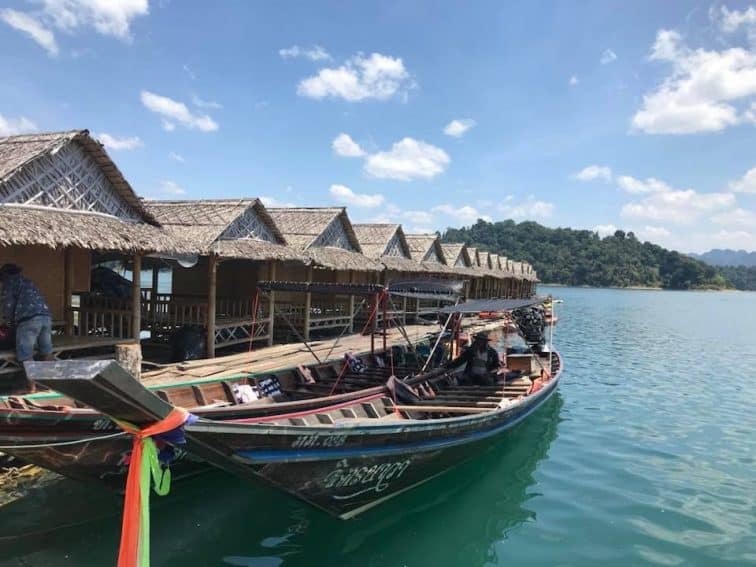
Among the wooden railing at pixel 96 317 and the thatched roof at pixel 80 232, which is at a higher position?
the thatched roof at pixel 80 232

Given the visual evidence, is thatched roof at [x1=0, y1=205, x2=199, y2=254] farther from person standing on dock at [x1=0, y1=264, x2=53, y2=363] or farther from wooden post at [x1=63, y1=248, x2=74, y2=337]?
wooden post at [x1=63, y1=248, x2=74, y2=337]

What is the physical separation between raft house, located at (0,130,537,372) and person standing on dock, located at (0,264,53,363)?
361 millimetres

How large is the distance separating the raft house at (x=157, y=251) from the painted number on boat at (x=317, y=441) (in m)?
4.37

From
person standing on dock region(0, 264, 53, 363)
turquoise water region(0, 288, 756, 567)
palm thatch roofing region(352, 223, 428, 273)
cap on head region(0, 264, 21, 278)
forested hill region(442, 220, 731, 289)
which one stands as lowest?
turquoise water region(0, 288, 756, 567)

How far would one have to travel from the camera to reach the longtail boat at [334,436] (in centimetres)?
355

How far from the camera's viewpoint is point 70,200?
392 inches

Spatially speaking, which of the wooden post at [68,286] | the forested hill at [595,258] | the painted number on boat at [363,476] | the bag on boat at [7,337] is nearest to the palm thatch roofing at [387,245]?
the wooden post at [68,286]

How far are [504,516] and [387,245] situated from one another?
46.4ft

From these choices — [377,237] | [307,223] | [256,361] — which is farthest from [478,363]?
[377,237]

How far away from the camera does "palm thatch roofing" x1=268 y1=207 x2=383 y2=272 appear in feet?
52.6

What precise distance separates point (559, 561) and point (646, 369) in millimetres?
15731

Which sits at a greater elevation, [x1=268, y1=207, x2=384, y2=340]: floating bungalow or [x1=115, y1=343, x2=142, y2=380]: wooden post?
[x1=268, y1=207, x2=384, y2=340]: floating bungalow

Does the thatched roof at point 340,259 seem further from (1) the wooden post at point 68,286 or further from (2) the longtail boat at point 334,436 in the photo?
(2) the longtail boat at point 334,436

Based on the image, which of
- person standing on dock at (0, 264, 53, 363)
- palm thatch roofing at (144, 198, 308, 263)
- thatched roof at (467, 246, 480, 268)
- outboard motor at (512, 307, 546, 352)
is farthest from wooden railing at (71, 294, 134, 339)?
thatched roof at (467, 246, 480, 268)
